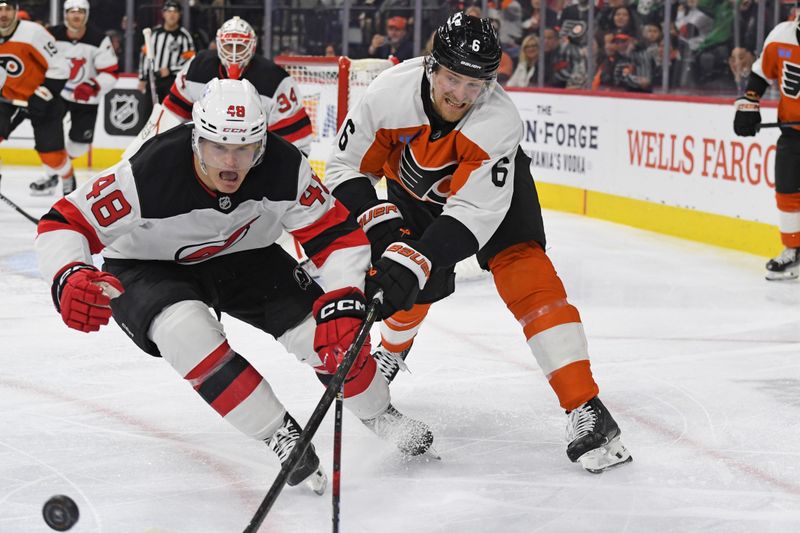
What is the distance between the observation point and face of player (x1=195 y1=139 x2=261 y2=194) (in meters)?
2.33

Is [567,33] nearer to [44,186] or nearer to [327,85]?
[327,85]

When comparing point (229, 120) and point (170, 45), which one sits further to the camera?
point (170, 45)

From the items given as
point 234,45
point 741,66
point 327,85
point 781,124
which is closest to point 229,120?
point 234,45

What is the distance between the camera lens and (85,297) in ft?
7.16

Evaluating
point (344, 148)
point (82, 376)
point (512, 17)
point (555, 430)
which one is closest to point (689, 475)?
point (555, 430)

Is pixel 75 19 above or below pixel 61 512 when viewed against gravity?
above

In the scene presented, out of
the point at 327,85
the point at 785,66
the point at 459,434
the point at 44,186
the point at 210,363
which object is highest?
A: the point at 785,66

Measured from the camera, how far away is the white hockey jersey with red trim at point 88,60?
7.89 metres

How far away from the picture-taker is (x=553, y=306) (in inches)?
107

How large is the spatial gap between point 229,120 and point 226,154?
0.07 m

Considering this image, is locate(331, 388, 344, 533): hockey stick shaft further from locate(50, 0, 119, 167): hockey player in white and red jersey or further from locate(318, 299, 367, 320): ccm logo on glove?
locate(50, 0, 119, 167): hockey player in white and red jersey

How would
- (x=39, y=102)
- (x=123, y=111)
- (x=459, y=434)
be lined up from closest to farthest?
(x=459, y=434) < (x=39, y=102) < (x=123, y=111)

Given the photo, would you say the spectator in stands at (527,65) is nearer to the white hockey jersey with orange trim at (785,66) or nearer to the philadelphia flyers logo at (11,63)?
the white hockey jersey with orange trim at (785,66)

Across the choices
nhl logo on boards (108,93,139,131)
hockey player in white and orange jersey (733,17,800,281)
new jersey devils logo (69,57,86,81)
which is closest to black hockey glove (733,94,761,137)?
hockey player in white and orange jersey (733,17,800,281)
